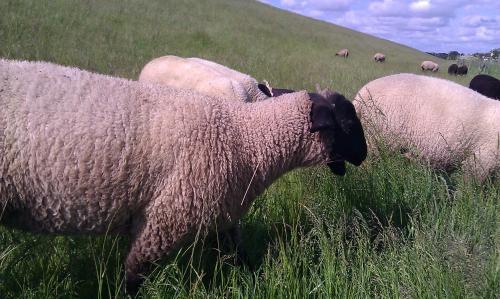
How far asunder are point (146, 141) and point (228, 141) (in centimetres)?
60

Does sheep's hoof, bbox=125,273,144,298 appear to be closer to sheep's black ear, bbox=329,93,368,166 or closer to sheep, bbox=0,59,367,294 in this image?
sheep, bbox=0,59,367,294

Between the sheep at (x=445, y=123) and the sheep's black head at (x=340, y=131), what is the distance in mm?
1904

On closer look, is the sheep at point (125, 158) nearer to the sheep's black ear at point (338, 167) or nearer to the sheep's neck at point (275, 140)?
the sheep's neck at point (275, 140)

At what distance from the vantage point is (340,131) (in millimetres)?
3793

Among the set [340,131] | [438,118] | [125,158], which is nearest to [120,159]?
[125,158]

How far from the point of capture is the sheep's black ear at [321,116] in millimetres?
3520

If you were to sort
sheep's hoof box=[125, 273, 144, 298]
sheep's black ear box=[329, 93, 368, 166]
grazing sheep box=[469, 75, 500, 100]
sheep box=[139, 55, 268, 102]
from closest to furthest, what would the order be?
sheep's hoof box=[125, 273, 144, 298], sheep's black ear box=[329, 93, 368, 166], sheep box=[139, 55, 268, 102], grazing sheep box=[469, 75, 500, 100]

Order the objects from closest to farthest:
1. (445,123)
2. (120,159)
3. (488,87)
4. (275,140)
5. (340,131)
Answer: (120,159)
(275,140)
(340,131)
(445,123)
(488,87)

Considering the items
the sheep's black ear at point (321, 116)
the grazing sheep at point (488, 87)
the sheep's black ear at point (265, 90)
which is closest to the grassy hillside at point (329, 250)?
the sheep's black ear at point (321, 116)

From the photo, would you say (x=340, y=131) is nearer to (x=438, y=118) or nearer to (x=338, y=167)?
(x=338, y=167)

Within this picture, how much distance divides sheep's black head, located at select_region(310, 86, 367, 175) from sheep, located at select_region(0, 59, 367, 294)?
206mm

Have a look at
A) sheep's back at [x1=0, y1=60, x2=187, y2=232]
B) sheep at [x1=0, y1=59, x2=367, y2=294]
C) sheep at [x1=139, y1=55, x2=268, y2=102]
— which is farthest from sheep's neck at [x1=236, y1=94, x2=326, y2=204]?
sheep at [x1=139, y1=55, x2=268, y2=102]

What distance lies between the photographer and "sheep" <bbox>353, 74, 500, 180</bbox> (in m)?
5.85

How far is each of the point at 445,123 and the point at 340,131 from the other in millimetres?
2735
